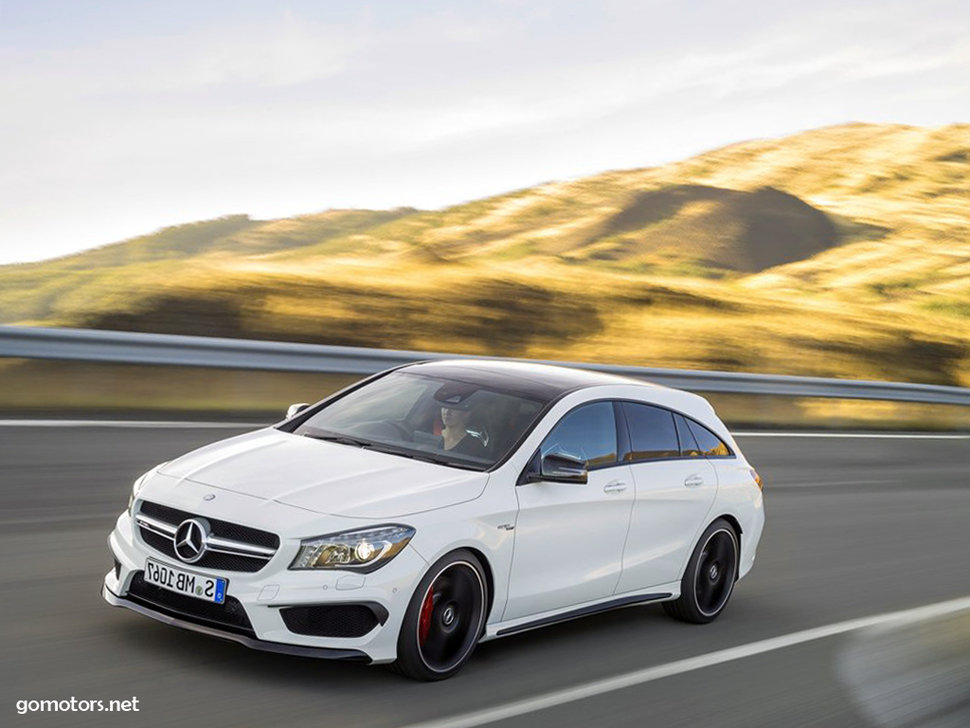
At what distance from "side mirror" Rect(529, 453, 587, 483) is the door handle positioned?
53 centimetres

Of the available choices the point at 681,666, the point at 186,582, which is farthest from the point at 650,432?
the point at 186,582

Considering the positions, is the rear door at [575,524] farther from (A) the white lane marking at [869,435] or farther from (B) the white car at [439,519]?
(A) the white lane marking at [869,435]

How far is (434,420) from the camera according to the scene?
6988 mm

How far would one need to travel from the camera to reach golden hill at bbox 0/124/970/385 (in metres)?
20.4

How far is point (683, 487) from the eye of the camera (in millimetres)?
7840

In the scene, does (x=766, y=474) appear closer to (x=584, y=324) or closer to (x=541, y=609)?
(x=541, y=609)

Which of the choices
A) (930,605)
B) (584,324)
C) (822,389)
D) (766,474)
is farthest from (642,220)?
(930,605)

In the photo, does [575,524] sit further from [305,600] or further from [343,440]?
[305,600]

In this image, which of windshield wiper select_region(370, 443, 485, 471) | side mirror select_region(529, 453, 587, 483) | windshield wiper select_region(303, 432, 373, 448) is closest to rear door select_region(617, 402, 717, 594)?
side mirror select_region(529, 453, 587, 483)

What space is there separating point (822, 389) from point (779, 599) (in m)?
10.8

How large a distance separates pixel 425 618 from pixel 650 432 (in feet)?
7.72

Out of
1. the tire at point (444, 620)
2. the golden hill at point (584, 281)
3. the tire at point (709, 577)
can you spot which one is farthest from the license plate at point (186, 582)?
the golden hill at point (584, 281)

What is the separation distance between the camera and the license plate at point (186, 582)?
5.64 metres

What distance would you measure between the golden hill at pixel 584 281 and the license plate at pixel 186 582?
42.3 feet
